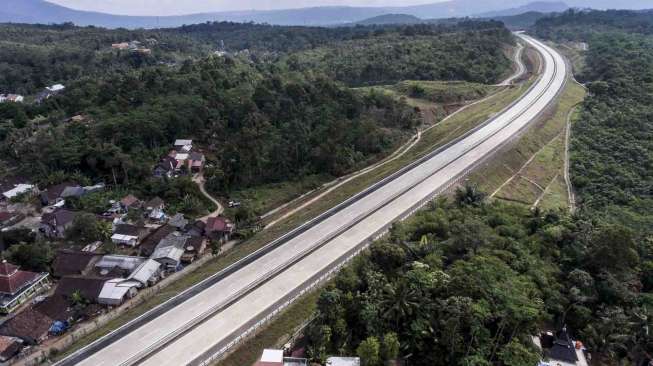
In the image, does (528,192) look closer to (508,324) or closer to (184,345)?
(508,324)

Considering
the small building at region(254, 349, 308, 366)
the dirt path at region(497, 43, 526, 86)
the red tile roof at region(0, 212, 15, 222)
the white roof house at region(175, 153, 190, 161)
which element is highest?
the dirt path at region(497, 43, 526, 86)

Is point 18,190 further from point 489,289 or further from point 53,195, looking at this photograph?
point 489,289

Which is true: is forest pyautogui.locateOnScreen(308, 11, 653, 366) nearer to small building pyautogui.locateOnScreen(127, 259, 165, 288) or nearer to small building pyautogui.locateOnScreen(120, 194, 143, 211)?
small building pyautogui.locateOnScreen(127, 259, 165, 288)

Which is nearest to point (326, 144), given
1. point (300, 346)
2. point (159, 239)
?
point (159, 239)

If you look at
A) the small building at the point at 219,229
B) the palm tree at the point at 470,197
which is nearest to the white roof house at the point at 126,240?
the small building at the point at 219,229

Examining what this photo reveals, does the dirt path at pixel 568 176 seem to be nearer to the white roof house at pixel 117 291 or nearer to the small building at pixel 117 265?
the white roof house at pixel 117 291

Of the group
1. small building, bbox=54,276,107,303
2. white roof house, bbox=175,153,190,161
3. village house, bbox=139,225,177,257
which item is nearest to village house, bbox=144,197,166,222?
village house, bbox=139,225,177,257
